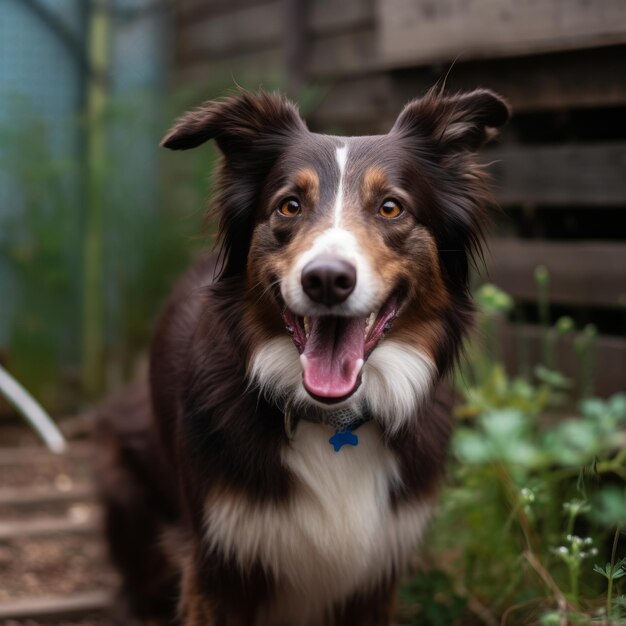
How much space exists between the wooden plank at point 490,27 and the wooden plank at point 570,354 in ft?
4.41

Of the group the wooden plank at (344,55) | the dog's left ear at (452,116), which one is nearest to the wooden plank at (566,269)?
the dog's left ear at (452,116)

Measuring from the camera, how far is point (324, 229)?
2.79m

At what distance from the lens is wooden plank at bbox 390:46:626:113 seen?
4.42m

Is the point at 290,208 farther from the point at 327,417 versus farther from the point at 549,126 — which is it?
the point at 549,126

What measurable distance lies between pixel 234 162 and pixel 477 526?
1.78 m

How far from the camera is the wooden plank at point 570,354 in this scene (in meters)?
4.50

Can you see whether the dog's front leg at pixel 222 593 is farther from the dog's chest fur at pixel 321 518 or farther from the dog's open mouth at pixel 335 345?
the dog's open mouth at pixel 335 345

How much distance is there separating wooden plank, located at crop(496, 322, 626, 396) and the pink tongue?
80.8 inches

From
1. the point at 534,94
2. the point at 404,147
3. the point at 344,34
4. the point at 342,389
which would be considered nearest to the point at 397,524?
the point at 342,389

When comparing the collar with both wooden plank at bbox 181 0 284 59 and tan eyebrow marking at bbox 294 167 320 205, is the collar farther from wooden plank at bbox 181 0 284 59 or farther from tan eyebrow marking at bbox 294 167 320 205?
wooden plank at bbox 181 0 284 59

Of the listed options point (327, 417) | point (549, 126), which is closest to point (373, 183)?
point (327, 417)

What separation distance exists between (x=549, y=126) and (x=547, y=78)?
0.39 metres

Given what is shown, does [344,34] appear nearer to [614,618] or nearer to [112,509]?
[112,509]

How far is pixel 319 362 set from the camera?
2.79 m
